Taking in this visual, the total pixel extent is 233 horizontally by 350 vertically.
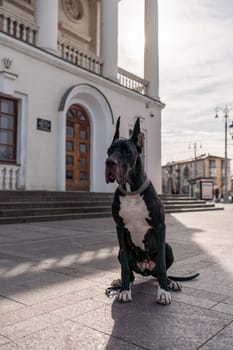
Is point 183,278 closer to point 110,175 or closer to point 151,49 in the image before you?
point 110,175

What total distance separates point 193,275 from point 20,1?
17.2 m

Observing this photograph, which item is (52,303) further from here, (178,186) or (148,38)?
(178,186)

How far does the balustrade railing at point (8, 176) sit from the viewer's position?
11828 mm

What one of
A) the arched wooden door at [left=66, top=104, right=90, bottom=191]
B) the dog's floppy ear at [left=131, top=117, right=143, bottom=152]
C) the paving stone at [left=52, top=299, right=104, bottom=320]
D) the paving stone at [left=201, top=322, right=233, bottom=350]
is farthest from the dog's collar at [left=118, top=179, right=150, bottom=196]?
the arched wooden door at [left=66, top=104, right=90, bottom=191]

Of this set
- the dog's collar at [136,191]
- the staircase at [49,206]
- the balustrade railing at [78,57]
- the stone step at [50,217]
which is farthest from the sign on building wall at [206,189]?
the dog's collar at [136,191]

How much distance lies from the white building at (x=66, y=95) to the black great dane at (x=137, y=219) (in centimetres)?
954

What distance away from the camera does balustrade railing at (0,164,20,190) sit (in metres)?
11.8

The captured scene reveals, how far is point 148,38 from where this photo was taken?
65.3 feet

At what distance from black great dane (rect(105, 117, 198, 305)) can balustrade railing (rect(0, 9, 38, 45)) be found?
454 inches

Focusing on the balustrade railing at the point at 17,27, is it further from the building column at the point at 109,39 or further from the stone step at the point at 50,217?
the stone step at the point at 50,217

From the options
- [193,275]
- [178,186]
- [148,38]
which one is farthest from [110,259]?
[178,186]

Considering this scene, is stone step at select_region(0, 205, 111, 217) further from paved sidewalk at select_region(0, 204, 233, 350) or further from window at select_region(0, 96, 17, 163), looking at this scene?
paved sidewalk at select_region(0, 204, 233, 350)

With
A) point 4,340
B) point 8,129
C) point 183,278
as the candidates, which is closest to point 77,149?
point 8,129

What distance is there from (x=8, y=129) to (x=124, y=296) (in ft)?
34.9
